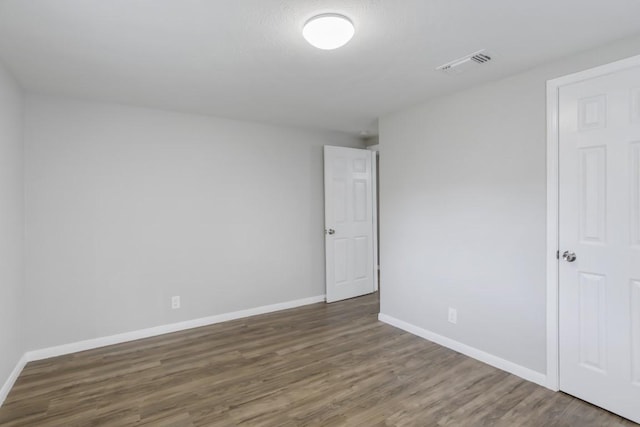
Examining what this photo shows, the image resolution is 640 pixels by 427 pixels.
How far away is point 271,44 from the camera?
208cm

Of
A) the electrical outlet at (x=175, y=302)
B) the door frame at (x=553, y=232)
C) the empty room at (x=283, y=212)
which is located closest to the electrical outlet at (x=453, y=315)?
the empty room at (x=283, y=212)

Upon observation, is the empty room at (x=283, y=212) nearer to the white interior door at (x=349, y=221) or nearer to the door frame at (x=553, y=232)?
the door frame at (x=553, y=232)

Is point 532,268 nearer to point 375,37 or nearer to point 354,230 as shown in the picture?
point 375,37

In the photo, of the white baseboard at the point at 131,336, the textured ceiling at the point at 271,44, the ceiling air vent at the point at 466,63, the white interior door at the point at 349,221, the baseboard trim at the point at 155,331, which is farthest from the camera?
the white interior door at the point at 349,221

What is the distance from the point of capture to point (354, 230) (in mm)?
4652

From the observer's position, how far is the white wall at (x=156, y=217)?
9.69 feet

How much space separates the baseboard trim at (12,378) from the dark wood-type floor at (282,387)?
5cm

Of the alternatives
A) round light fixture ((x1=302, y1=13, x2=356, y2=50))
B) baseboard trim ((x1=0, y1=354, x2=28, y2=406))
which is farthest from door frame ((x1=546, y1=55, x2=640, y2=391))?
baseboard trim ((x1=0, y1=354, x2=28, y2=406))

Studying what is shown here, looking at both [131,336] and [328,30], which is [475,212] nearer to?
[328,30]

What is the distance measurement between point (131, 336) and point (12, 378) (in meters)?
0.91

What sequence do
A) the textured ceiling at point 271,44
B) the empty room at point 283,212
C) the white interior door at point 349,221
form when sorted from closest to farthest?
1. the textured ceiling at point 271,44
2. the empty room at point 283,212
3. the white interior door at point 349,221

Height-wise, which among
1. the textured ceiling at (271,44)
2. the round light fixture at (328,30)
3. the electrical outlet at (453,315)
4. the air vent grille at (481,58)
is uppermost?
the textured ceiling at (271,44)

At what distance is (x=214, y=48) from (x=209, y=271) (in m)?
2.40

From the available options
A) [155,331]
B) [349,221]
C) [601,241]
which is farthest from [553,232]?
[155,331]
